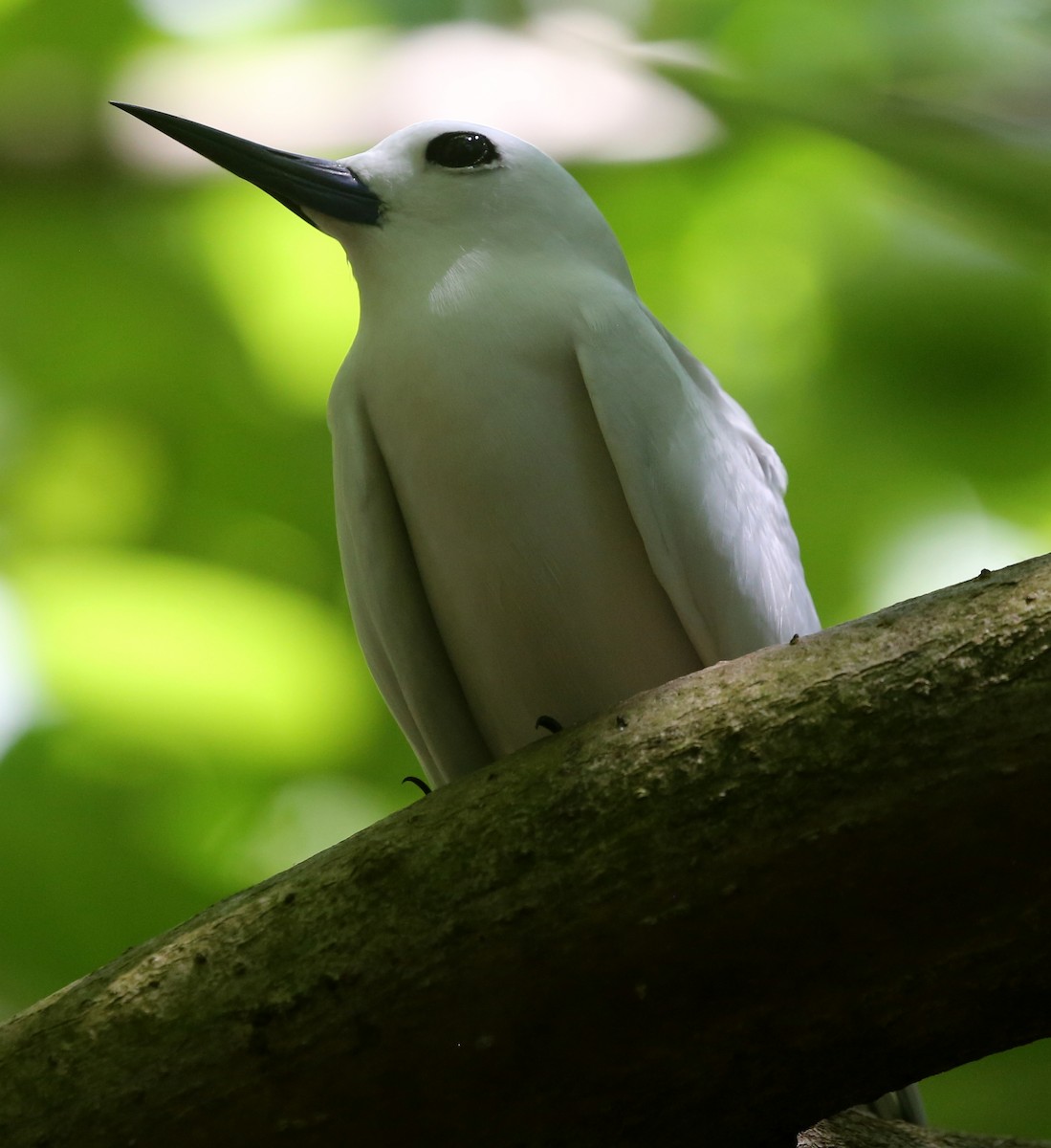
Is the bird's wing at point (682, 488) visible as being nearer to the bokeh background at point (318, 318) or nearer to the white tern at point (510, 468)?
the white tern at point (510, 468)

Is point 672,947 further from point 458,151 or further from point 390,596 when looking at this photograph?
point 458,151

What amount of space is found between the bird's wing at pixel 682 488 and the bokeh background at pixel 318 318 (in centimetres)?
238

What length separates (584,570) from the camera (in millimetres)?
2145

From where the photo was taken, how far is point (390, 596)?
2.24 metres

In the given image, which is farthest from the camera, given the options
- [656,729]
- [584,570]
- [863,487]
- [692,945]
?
[863,487]

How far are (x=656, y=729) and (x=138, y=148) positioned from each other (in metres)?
4.00

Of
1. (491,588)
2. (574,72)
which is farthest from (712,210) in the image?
(491,588)

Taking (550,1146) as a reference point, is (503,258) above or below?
above

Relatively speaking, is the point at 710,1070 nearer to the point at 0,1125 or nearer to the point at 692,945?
the point at 692,945

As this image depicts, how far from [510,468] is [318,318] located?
2.97 meters

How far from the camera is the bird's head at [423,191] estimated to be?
2332 mm

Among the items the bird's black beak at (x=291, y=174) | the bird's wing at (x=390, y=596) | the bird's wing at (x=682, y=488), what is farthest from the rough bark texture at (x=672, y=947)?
the bird's black beak at (x=291, y=174)

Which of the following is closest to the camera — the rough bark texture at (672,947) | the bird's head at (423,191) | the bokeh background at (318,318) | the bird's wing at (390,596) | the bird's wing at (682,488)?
the rough bark texture at (672,947)

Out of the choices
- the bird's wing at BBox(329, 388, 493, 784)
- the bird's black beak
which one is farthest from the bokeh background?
the bird's black beak
